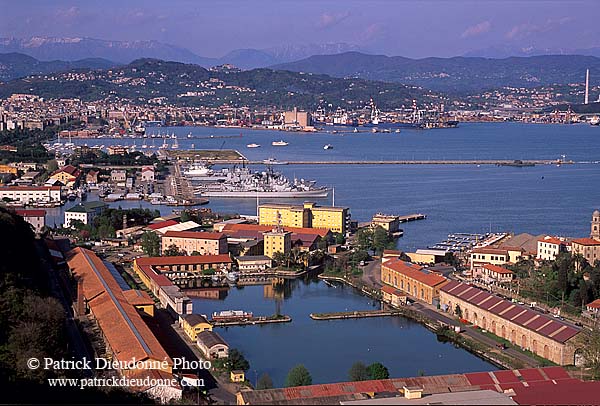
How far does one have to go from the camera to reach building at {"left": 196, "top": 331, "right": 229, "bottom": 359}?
4719 millimetres

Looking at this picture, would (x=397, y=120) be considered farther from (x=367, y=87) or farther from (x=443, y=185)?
(x=443, y=185)

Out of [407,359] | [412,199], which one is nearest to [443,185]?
[412,199]

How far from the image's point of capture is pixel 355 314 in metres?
5.90

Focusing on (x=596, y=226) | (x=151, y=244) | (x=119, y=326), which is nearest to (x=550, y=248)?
(x=596, y=226)

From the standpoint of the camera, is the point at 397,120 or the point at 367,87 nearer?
the point at 397,120

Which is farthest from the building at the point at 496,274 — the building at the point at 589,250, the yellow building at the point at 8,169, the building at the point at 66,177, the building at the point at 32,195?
the yellow building at the point at 8,169

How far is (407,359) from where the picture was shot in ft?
16.1

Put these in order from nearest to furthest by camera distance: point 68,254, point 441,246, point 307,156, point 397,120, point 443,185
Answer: point 68,254
point 441,246
point 443,185
point 307,156
point 397,120

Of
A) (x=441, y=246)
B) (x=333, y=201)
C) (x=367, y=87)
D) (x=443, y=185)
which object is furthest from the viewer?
(x=367, y=87)

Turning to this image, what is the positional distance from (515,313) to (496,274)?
4.87ft

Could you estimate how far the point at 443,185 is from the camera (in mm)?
13352

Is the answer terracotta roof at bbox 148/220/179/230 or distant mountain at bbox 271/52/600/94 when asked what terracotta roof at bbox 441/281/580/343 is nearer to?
terracotta roof at bbox 148/220/179/230

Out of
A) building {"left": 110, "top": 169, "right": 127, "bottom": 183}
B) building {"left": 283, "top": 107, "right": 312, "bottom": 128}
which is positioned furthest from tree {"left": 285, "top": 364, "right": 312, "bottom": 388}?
building {"left": 283, "top": 107, "right": 312, "bottom": 128}

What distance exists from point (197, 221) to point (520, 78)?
55.9m
